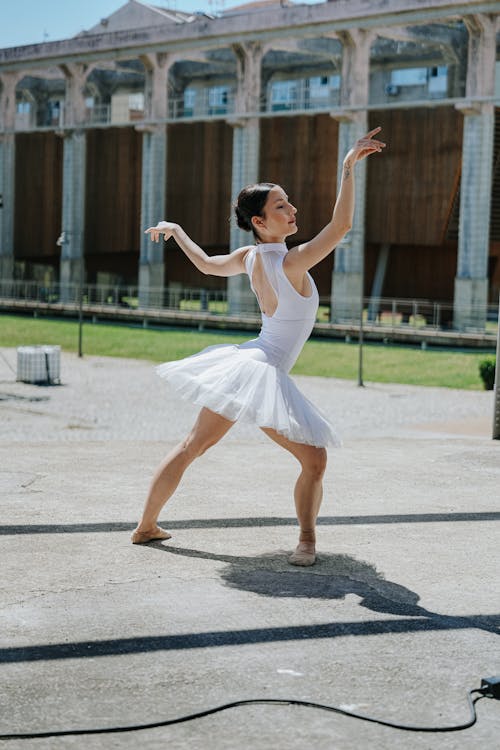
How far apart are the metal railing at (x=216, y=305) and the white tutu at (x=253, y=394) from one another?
→ 33.7m

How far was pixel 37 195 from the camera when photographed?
5991 cm

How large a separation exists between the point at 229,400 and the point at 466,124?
3986cm

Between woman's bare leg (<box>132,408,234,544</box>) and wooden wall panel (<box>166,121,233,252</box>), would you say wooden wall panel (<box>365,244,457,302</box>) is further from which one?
woman's bare leg (<box>132,408,234,544</box>)

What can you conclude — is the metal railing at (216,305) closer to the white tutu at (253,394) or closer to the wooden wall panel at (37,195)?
the wooden wall panel at (37,195)

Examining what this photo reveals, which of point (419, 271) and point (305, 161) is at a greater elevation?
point (305, 161)

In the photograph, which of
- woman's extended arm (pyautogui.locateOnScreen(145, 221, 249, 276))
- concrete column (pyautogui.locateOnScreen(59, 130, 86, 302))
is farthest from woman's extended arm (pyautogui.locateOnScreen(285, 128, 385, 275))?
concrete column (pyautogui.locateOnScreen(59, 130, 86, 302))

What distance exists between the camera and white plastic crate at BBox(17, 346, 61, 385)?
25500 mm

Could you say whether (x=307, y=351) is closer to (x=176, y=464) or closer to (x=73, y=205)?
(x=73, y=205)

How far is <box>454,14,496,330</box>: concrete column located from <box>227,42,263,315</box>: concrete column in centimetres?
979

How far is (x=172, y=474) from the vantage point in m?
6.07

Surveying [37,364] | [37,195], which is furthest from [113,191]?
[37,364]

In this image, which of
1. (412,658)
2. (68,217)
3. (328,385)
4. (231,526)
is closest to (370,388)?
(328,385)

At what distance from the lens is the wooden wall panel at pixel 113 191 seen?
5541cm

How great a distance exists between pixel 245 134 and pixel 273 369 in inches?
1764
